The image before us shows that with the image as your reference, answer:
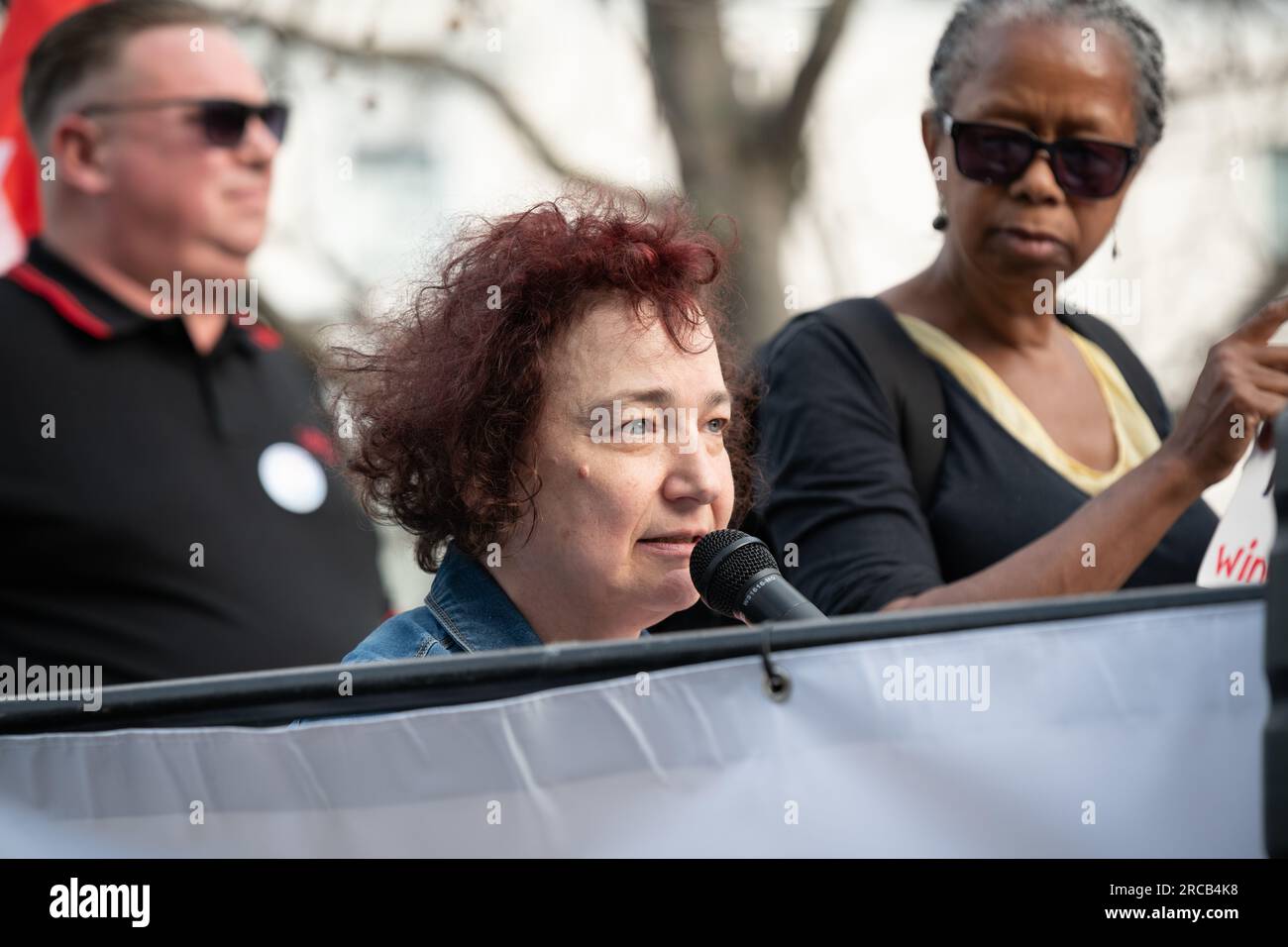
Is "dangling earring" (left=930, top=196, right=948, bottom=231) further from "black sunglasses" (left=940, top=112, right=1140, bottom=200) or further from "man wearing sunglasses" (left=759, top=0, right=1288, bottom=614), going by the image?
"black sunglasses" (left=940, top=112, right=1140, bottom=200)

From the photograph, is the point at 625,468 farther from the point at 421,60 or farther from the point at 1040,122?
the point at 421,60

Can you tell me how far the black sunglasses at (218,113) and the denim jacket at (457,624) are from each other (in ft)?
5.97

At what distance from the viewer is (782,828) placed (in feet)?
6.28

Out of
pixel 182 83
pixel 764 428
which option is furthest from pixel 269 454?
pixel 764 428

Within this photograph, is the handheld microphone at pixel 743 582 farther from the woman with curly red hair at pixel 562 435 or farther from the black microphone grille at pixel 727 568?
Answer: the woman with curly red hair at pixel 562 435

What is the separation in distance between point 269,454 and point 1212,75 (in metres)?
6.05

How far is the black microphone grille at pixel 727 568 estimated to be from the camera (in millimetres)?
2094

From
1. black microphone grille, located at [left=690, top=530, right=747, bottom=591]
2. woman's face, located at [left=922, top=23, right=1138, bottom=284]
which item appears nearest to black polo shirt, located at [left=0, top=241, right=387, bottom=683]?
woman's face, located at [left=922, top=23, right=1138, bottom=284]

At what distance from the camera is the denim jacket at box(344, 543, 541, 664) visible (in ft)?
7.83

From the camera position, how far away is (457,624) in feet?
7.91

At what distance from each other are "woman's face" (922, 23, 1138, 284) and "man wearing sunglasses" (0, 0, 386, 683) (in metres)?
1.40

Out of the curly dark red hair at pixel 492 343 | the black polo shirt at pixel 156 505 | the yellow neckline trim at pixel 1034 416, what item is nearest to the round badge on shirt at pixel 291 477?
the black polo shirt at pixel 156 505
